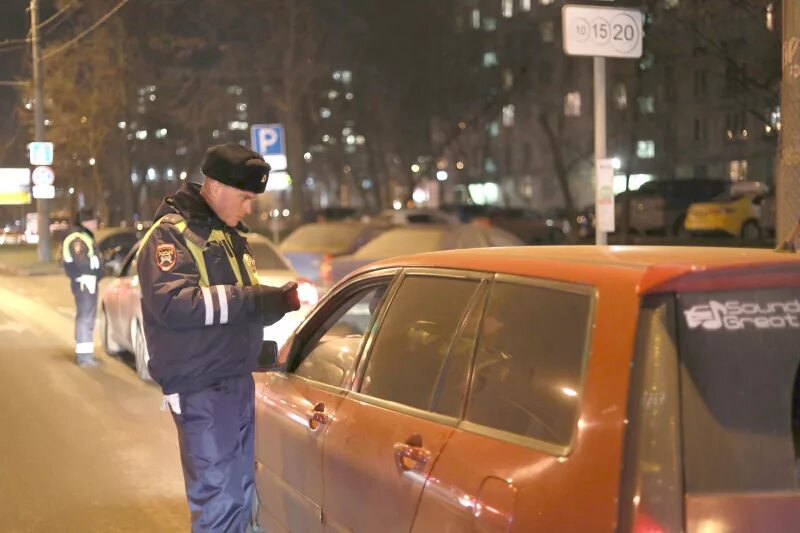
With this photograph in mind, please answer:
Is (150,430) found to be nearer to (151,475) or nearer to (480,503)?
(151,475)

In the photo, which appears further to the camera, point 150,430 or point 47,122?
point 47,122

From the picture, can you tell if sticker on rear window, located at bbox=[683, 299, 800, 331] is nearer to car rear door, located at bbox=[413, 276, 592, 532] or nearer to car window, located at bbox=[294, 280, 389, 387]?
car rear door, located at bbox=[413, 276, 592, 532]

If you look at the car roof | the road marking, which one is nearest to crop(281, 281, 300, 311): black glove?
the car roof

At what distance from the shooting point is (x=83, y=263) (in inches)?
416

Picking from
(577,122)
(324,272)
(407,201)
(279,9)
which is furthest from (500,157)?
(324,272)

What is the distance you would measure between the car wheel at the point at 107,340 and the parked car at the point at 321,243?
2671 millimetres

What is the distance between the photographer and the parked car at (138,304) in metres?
9.80

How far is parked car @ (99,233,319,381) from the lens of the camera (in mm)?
9797

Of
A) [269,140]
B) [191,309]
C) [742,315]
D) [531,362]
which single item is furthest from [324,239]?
[742,315]

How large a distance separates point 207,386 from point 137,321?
6.39 m

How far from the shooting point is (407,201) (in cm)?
5275

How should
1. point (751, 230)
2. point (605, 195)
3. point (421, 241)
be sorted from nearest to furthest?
point (605, 195)
point (421, 241)
point (751, 230)

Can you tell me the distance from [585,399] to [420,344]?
1020 millimetres

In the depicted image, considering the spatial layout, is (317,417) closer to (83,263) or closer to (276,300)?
(276,300)
